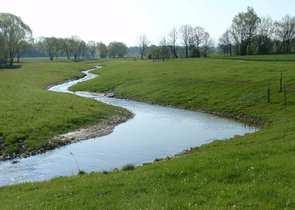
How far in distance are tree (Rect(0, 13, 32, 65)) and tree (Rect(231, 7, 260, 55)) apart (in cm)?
6793

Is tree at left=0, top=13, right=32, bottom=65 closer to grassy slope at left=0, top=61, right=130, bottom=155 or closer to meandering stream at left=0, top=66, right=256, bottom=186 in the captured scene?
grassy slope at left=0, top=61, right=130, bottom=155

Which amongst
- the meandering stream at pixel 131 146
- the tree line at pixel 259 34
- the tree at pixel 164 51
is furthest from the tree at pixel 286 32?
the meandering stream at pixel 131 146

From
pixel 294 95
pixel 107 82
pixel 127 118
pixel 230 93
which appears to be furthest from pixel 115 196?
pixel 107 82

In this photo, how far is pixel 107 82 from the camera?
8719cm

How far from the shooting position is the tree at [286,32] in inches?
5851

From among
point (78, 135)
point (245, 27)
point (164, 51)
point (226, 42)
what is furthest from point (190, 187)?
point (164, 51)

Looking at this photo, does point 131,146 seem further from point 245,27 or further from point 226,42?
point 226,42

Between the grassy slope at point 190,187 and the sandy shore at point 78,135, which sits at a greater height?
the grassy slope at point 190,187

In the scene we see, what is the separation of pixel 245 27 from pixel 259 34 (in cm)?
506

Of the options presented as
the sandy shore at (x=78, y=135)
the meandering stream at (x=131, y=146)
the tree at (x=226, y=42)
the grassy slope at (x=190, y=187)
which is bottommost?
the meandering stream at (x=131, y=146)

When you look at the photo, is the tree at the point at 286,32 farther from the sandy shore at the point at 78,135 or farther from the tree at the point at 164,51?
the sandy shore at the point at 78,135

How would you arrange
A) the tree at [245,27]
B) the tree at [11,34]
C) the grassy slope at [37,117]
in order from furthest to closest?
the tree at [245,27] < the tree at [11,34] < the grassy slope at [37,117]

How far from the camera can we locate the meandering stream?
26594mm

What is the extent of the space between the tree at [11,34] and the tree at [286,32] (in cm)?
8246
